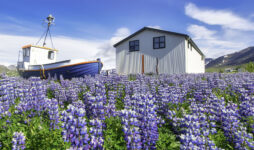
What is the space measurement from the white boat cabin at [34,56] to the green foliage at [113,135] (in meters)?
20.1

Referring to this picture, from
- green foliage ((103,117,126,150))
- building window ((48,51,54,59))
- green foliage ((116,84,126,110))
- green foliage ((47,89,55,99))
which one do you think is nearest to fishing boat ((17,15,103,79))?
building window ((48,51,54,59))

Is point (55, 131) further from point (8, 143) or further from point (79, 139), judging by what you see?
point (79, 139)

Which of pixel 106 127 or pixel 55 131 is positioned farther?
pixel 106 127

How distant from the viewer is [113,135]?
351cm

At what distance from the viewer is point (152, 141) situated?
132 inches

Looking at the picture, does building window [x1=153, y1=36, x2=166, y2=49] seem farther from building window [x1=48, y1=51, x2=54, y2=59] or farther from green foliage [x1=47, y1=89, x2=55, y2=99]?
green foliage [x1=47, y1=89, x2=55, y2=99]

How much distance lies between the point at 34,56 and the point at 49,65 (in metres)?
4.44

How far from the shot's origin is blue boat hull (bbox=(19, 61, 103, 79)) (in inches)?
675

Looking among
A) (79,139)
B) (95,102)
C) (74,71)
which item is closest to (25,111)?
(95,102)

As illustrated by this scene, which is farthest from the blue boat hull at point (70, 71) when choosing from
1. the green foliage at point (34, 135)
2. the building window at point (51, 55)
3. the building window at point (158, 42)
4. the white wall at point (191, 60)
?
the green foliage at point (34, 135)

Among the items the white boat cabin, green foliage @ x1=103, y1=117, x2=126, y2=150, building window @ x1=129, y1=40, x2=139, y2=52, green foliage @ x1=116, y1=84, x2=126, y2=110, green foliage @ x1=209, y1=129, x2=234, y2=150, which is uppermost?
building window @ x1=129, y1=40, x2=139, y2=52

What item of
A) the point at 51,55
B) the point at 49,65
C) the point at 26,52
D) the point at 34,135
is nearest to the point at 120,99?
the point at 34,135

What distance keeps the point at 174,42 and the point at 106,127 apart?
2002 centimetres

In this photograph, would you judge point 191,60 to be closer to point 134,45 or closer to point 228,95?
point 134,45
